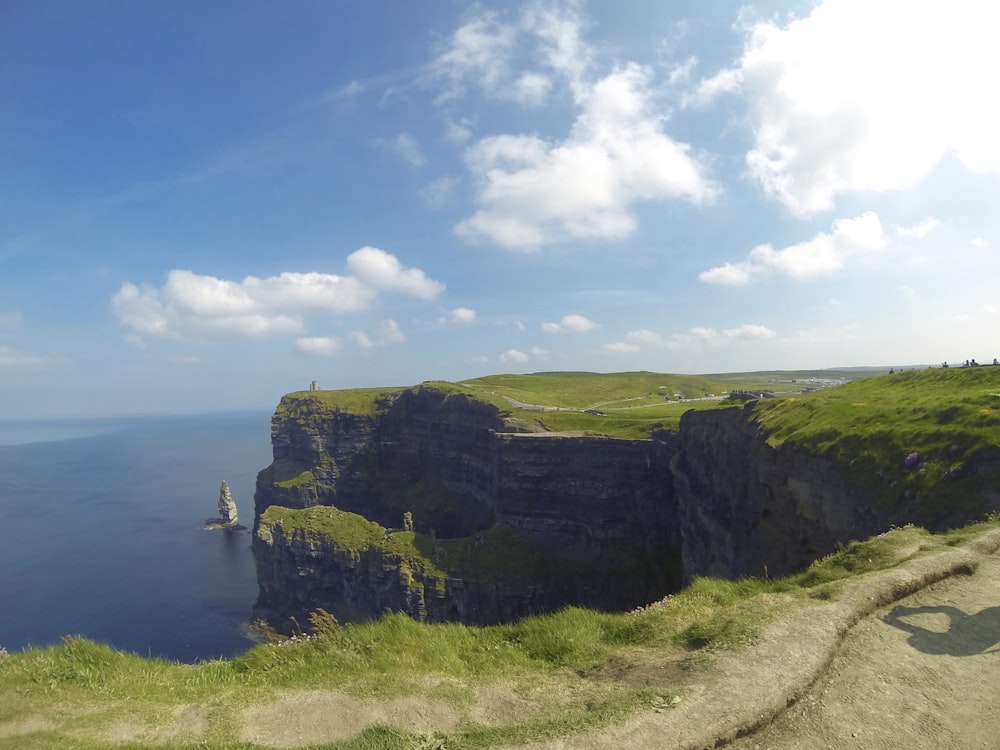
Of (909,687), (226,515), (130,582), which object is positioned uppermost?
(909,687)

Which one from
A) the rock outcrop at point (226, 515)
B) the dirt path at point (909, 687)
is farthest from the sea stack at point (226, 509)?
the dirt path at point (909, 687)

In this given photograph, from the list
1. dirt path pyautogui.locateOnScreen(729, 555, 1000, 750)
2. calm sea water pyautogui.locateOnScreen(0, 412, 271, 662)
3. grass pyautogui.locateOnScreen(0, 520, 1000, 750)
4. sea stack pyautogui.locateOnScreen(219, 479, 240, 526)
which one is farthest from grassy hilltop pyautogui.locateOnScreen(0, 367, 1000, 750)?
sea stack pyautogui.locateOnScreen(219, 479, 240, 526)

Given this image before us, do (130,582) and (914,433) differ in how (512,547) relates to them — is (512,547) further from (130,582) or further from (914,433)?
(130,582)

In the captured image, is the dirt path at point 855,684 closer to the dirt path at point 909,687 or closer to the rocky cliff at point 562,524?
the dirt path at point 909,687

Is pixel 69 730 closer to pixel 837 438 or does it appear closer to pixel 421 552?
pixel 837 438

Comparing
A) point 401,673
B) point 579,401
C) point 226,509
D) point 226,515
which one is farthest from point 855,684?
point 226,515

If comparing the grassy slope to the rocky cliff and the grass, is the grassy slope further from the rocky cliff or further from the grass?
the grass

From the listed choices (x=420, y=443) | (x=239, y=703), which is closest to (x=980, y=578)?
(x=239, y=703)

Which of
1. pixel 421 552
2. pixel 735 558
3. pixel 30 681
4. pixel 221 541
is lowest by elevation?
pixel 221 541
